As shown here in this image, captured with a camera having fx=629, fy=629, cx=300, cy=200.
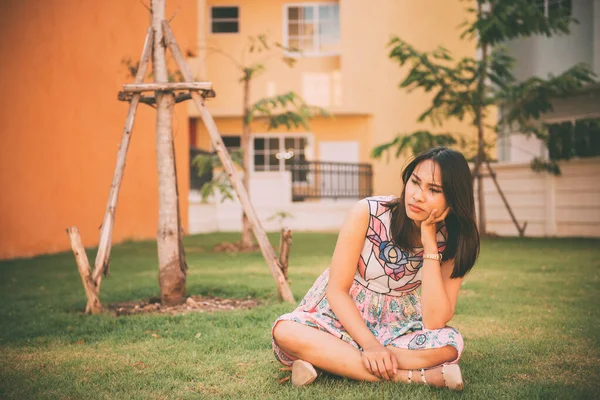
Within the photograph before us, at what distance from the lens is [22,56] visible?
9.01 m

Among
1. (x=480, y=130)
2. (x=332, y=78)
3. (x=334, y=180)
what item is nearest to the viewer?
(x=480, y=130)

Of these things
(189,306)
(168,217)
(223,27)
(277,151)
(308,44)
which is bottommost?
(189,306)

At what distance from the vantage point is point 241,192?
525cm

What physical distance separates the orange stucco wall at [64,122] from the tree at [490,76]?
459 cm

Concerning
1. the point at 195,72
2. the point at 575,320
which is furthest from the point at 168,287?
the point at 195,72

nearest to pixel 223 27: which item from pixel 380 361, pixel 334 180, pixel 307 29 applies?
pixel 307 29

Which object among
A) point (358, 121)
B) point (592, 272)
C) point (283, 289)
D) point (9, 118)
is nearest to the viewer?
point (283, 289)

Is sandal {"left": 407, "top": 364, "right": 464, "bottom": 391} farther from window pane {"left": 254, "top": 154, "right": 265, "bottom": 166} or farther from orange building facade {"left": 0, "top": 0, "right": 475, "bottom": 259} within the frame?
window pane {"left": 254, "top": 154, "right": 265, "bottom": 166}

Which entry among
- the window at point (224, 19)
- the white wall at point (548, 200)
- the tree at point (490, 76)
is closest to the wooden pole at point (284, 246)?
the tree at point (490, 76)

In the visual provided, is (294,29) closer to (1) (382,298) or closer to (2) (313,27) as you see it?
(2) (313,27)

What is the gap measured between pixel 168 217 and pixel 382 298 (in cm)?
A: 256

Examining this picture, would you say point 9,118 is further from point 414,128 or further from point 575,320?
point 414,128

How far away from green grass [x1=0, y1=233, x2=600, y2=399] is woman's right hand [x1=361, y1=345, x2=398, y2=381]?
0.09 metres

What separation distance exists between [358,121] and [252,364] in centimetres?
1648
